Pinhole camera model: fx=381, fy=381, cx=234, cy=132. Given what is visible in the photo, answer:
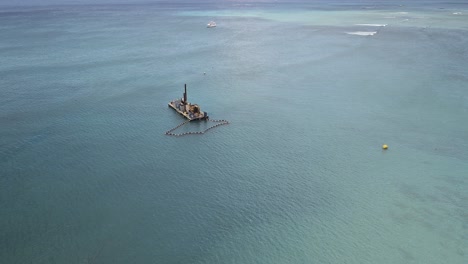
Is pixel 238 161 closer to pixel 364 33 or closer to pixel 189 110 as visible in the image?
pixel 189 110

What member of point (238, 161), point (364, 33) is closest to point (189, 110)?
point (238, 161)

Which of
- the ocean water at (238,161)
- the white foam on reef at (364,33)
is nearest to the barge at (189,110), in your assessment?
the ocean water at (238,161)

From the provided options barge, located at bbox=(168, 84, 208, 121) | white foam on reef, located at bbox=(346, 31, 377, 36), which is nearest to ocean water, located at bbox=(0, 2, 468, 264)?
barge, located at bbox=(168, 84, 208, 121)

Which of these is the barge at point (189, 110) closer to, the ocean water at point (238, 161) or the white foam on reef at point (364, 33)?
the ocean water at point (238, 161)

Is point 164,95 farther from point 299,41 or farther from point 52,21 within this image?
point 52,21

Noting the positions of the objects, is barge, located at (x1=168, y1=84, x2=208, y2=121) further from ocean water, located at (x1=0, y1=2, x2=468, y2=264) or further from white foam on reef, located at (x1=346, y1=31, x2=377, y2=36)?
white foam on reef, located at (x1=346, y1=31, x2=377, y2=36)

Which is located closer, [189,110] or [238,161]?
[238,161]

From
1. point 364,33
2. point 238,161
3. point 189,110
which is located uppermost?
→ point 364,33

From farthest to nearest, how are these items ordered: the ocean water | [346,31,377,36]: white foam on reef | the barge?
[346,31,377,36]: white foam on reef
the barge
the ocean water

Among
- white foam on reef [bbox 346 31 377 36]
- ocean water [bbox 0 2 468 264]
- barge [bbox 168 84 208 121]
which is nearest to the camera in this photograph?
ocean water [bbox 0 2 468 264]
